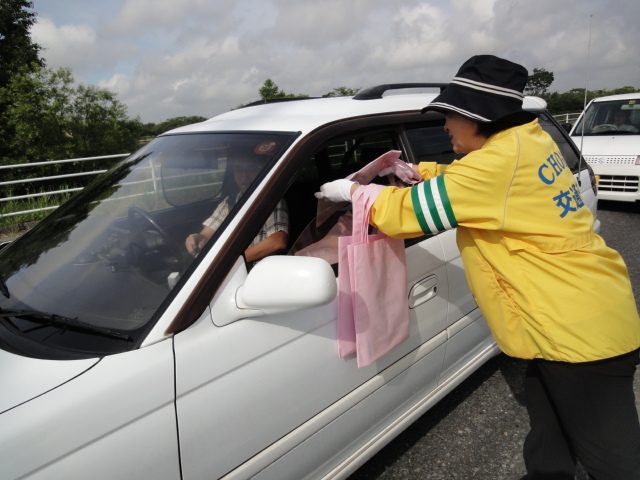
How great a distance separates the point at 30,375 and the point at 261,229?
0.80 meters

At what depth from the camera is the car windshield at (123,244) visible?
1.36 metres

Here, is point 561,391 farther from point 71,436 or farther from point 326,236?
point 71,436

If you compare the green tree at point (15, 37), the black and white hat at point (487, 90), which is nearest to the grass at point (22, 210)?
the black and white hat at point (487, 90)

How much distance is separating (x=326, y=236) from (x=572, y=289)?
100 centimetres

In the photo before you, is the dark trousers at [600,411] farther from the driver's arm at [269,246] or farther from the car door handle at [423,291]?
the driver's arm at [269,246]

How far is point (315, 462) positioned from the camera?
5.42 ft

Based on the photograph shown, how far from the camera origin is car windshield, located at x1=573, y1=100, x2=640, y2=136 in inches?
289

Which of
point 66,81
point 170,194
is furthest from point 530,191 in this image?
point 66,81

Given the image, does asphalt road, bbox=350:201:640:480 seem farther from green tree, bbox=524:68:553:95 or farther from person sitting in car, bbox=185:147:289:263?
green tree, bbox=524:68:553:95

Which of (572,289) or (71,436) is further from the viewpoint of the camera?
(572,289)

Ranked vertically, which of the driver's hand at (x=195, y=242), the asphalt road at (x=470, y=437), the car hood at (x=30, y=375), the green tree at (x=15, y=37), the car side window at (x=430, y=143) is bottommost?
the asphalt road at (x=470, y=437)

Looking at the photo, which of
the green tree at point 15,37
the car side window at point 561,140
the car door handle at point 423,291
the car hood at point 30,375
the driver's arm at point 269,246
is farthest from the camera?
the green tree at point 15,37

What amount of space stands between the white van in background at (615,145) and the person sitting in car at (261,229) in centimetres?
566

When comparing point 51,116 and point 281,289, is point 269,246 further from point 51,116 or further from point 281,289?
point 51,116
